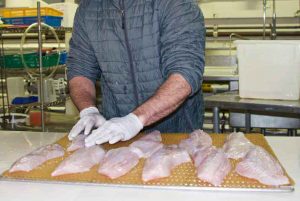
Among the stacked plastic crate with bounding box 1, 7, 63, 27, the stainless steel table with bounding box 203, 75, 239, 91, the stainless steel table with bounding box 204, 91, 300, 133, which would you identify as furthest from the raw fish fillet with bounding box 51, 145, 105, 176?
the stainless steel table with bounding box 203, 75, 239, 91

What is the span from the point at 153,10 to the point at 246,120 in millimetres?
1532

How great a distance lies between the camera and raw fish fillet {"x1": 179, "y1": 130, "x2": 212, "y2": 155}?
4.53 feet

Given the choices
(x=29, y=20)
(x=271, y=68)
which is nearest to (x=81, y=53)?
(x=271, y=68)

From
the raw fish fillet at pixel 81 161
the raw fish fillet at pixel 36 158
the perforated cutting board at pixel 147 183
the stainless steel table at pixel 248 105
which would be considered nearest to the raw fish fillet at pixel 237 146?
the perforated cutting board at pixel 147 183

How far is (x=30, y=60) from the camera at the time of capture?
3574 millimetres

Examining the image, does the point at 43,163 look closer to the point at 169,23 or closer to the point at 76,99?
the point at 76,99

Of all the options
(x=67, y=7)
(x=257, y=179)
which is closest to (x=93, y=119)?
(x=257, y=179)

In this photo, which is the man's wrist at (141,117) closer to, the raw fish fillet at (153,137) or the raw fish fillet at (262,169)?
the raw fish fillet at (153,137)

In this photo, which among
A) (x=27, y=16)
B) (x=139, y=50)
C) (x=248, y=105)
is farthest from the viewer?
(x=27, y=16)

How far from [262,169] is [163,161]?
0.98 feet

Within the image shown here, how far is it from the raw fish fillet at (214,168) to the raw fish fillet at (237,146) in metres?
0.06

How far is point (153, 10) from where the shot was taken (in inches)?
67.1

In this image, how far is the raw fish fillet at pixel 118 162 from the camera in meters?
1.18

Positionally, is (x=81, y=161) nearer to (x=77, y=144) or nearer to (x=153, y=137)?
(x=77, y=144)
